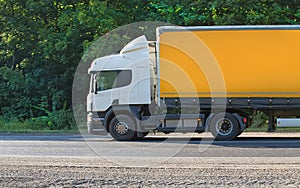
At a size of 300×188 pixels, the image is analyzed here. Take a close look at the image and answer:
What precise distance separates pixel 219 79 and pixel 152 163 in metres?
6.26

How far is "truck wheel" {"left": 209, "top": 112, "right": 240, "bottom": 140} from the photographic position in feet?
56.1

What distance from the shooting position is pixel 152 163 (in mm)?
11516

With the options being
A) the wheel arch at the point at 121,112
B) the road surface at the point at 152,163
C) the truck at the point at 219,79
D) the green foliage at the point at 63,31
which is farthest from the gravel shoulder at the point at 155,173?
the green foliage at the point at 63,31

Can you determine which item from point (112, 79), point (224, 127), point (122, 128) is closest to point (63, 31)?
point (112, 79)

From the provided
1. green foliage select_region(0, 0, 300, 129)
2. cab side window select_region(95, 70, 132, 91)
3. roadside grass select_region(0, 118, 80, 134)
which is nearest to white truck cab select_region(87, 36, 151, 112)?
cab side window select_region(95, 70, 132, 91)

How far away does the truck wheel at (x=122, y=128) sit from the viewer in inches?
687

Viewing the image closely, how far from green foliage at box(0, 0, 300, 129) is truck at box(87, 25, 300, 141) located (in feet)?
25.4

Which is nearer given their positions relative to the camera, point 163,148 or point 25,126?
point 163,148

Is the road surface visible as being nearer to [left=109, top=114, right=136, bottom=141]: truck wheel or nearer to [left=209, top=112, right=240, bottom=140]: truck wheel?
[left=209, top=112, right=240, bottom=140]: truck wheel

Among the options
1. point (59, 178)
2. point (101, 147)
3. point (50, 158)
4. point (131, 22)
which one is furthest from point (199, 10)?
point (59, 178)

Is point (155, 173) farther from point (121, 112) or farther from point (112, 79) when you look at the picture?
point (112, 79)

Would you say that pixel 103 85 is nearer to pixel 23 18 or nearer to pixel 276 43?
pixel 276 43

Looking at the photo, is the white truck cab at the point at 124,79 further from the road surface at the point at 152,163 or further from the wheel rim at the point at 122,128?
the road surface at the point at 152,163

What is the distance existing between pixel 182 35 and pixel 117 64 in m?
2.25
